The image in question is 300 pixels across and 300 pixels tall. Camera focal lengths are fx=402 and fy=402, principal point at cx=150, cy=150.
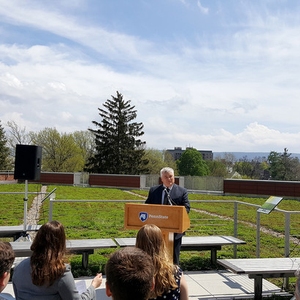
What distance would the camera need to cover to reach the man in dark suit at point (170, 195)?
6160 millimetres

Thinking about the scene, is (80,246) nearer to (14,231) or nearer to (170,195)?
(170,195)

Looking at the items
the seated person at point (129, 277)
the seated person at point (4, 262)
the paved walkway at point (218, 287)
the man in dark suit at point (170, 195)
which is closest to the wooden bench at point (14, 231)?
the paved walkway at point (218, 287)

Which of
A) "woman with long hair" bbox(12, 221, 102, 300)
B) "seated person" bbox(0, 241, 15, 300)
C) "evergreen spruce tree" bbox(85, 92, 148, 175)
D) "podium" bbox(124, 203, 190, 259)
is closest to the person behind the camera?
"seated person" bbox(0, 241, 15, 300)

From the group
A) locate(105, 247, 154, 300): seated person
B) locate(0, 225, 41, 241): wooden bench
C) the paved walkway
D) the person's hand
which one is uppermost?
locate(105, 247, 154, 300): seated person

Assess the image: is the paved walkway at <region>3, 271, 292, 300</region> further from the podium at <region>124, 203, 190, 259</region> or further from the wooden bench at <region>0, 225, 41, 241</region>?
the wooden bench at <region>0, 225, 41, 241</region>

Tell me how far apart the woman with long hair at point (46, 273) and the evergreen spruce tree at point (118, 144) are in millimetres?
43948

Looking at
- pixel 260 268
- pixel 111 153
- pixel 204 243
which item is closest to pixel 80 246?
pixel 204 243

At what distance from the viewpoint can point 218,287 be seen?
Result: 643cm

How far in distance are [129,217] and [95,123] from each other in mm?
42997

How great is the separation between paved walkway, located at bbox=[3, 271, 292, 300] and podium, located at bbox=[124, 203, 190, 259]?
1.04 metres

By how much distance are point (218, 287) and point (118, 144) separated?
137 feet

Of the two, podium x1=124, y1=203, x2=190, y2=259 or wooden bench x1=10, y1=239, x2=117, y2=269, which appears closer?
podium x1=124, y1=203, x2=190, y2=259

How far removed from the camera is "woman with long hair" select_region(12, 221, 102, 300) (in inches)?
114

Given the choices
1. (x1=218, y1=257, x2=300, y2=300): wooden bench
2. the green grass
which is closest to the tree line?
the green grass
